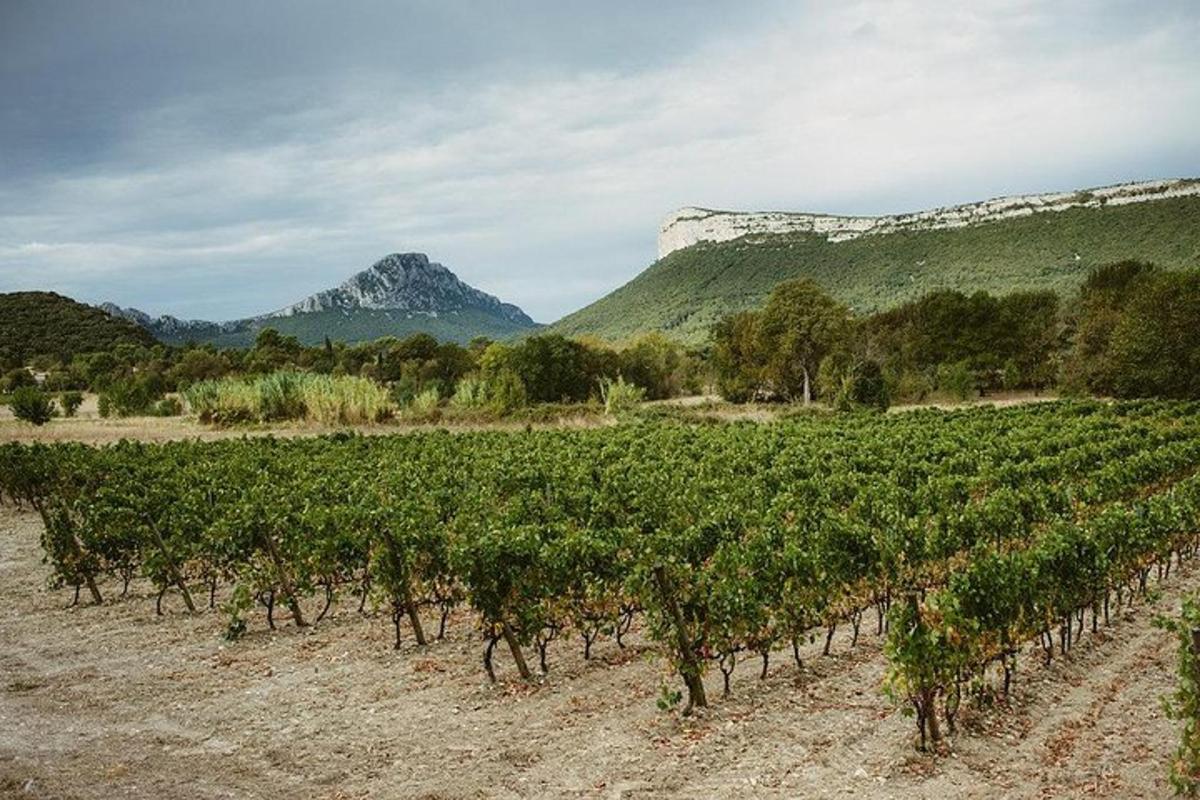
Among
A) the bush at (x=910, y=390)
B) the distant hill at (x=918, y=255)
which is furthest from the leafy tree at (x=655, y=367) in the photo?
the distant hill at (x=918, y=255)

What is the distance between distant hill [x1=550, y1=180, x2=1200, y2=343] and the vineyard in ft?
285

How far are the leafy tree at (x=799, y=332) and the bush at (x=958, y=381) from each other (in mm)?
9433

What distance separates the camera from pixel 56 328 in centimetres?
10144

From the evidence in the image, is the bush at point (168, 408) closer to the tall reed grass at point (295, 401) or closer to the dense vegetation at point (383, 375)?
the dense vegetation at point (383, 375)

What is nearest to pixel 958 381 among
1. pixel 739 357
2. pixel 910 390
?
pixel 910 390

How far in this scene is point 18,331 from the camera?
97750mm

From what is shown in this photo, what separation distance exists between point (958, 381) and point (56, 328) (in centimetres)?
10695

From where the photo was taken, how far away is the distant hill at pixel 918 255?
340 feet

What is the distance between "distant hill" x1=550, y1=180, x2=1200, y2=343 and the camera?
104m

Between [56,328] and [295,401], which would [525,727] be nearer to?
[295,401]

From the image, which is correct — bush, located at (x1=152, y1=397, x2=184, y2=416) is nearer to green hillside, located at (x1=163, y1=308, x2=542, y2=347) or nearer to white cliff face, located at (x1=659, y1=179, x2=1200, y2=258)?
green hillside, located at (x1=163, y1=308, x2=542, y2=347)

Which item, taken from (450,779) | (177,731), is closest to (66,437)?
(177,731)

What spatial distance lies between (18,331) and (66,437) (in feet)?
231


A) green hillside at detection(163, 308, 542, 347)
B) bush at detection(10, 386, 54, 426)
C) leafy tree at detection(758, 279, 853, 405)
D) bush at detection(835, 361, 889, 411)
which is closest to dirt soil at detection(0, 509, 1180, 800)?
bush at detection(835, 361, 889, 411)
